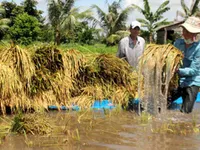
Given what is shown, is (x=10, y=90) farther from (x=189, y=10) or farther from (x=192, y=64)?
(x=189, y=10)

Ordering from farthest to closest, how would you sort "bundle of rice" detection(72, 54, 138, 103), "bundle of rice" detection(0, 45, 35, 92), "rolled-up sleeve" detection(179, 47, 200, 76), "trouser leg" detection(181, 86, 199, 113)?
"bundle of rice" detection(72, 54, 138, 103) < "bundle of rice" detection(0, 45, 35, 92) < "trouser leg" detection(181, 86, 199, 113) < "rolled-up sleeve" detection(179, 47, 200, 76)

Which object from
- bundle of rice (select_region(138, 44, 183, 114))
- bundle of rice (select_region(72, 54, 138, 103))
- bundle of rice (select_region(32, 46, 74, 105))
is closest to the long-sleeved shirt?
bundle of rice (select_region(72, 54, 138, 103))

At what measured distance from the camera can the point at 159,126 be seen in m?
5.04

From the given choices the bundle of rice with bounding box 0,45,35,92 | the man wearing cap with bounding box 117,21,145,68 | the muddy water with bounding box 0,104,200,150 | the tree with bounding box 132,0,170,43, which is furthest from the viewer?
the tree with bounding box 132,0,170,43

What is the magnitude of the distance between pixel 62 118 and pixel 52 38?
3225 centimetres

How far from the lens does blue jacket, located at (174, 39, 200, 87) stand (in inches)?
221

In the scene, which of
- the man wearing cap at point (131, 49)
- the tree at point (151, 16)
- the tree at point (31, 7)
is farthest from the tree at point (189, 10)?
the man wearing cap at point (131, 49)

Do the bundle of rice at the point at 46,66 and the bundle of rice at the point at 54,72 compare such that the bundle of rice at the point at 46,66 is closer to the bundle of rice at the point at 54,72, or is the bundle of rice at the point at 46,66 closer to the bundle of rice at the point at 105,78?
the bundle of rice at the point at 54,72

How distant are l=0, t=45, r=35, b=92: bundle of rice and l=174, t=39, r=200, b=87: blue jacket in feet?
7.46

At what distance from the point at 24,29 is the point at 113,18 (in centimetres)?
851

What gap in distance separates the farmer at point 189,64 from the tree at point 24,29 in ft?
98.9

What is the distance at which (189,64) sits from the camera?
229 inches

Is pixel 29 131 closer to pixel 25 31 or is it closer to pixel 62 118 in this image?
pixel 62 118

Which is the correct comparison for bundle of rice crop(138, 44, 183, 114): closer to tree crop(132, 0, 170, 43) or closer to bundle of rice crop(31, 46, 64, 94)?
bundle of rice crop(31, 46, 64, 94)
